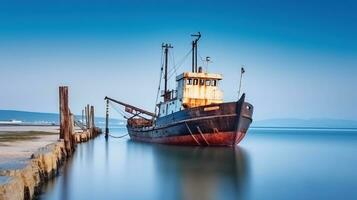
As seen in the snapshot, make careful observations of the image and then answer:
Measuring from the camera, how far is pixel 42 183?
16219mm

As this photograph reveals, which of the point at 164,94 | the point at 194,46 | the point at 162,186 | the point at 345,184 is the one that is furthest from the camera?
the point at 164,94

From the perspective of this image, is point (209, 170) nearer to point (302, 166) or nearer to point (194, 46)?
point (302, 166)

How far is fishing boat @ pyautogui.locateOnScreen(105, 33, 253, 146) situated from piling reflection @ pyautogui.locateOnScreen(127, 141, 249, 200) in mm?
1175

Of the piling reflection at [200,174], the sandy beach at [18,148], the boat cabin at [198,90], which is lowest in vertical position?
the piling reflection at [200,174]

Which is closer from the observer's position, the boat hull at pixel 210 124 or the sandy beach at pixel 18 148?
the sandy beach at pixel 18 148

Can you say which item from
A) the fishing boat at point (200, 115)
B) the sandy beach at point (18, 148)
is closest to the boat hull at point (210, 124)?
the fishing boat at point (200, 115)

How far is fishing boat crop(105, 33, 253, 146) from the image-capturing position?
1312 inches

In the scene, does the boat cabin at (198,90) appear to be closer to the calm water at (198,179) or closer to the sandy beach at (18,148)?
the calm water at (198,179)

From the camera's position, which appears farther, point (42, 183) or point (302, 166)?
point (302, 166)

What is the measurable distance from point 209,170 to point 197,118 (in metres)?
10.9

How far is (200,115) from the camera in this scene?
110 ft

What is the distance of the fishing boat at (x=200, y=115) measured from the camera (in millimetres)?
33312

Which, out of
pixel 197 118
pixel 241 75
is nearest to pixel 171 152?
pixel 197 118

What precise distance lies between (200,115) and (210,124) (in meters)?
1.00
